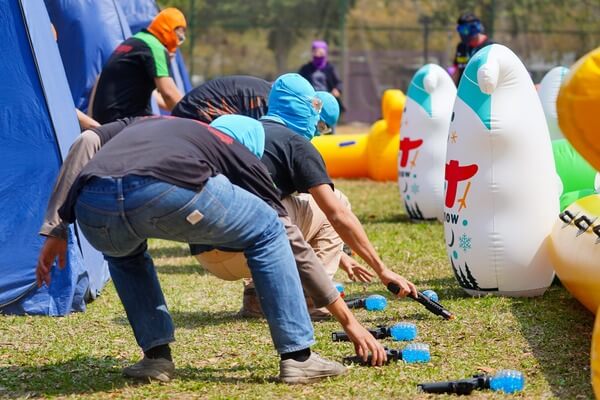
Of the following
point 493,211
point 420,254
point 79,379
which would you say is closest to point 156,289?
point 79,379

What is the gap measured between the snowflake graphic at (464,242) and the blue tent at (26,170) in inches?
92.3

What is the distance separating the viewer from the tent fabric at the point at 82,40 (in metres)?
9.56

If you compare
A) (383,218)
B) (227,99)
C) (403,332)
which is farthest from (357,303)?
(383,218)

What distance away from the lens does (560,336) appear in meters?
5.11

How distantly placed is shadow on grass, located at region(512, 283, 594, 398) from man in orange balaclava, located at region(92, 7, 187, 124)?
3226 millimetres

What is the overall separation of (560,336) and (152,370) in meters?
2.12

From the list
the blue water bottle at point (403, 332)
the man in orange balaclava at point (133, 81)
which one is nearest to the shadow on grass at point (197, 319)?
the blue water bottle at point (403, 332)

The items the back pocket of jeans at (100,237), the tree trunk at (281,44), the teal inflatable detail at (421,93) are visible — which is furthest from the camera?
the tree trunk at (281,44)

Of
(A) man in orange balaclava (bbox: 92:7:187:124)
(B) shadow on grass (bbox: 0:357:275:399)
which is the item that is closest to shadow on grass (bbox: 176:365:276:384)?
(B) shadow on grass (bbox: 0:357:275:399)

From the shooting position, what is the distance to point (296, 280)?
4.04 meters

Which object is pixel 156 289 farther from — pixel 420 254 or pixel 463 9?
pixel 463 9

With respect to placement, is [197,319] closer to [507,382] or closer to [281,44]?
[507,382]

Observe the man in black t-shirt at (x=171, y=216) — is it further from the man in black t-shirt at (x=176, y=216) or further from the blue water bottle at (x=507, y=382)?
the blue water bottle at (x=507, y=382)

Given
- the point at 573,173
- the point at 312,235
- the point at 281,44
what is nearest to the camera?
the point at 312,235
